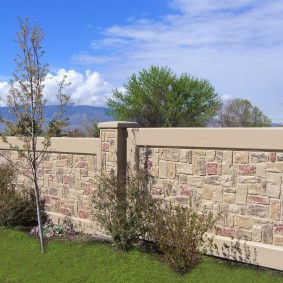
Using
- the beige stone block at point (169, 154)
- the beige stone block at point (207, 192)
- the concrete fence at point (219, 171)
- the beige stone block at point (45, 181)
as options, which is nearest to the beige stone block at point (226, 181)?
the concrete fence at point (219, 171)

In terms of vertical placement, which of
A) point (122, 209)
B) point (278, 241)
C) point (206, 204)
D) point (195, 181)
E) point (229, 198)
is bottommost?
point (278, 241)

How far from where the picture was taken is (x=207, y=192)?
7844 mm

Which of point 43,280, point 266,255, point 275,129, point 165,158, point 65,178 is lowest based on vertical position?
point 43,280

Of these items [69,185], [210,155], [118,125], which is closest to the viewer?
[210,155]

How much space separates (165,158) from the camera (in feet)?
27.7

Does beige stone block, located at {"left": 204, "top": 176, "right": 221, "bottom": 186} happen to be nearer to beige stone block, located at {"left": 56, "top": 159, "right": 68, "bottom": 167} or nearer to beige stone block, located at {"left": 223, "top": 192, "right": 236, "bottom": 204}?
beige stone block, located at {"left": 223, "top": 192, "right": 236, "bottom": 204}

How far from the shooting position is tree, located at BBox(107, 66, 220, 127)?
103 ft

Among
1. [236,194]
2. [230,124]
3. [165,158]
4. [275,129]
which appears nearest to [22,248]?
[165,158]

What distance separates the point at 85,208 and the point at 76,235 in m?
0.63

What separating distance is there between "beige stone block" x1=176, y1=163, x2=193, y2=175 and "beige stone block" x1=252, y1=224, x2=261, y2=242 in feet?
4.81

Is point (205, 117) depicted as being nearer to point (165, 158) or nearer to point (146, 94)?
point (146, 94)

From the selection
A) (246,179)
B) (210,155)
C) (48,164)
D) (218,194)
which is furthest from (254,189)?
(48,164)

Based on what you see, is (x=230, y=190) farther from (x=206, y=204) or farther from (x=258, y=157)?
(x=258, y=157)

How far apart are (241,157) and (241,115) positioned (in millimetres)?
33101
